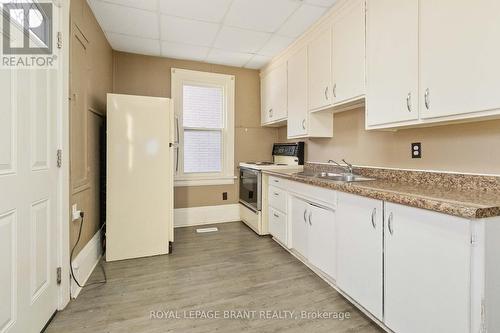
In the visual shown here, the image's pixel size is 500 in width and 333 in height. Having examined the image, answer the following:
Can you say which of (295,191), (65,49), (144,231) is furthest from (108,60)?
(295,191)

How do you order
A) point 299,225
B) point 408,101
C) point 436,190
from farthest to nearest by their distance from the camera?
point 299,225 < point 408,101 < point 436,190

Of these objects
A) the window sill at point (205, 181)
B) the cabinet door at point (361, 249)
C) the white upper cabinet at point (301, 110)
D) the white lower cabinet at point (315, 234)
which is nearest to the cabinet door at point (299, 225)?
the white lower cabinet at point (315, 234)

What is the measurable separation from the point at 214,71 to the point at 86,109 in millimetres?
2110

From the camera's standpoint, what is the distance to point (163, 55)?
11.9 ft

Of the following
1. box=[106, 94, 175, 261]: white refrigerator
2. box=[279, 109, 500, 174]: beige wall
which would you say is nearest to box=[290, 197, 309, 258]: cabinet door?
box=[279, 109, 500, 174]: beige wall

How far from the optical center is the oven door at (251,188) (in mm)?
3299

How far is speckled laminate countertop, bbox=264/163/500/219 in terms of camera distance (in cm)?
109

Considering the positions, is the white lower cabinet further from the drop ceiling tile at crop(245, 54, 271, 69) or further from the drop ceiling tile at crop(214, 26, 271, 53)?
the drop ceiling tile at crop(245, 54, 271, 69)

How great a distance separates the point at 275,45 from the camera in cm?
326

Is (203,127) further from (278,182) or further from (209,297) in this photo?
(209,297)

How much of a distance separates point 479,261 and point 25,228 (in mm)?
2221

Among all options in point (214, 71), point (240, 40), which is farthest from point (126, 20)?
point (214, 71)

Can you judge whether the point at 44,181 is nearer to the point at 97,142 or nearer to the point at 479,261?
the point at 97,142

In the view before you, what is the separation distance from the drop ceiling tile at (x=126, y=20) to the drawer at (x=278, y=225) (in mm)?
2479
